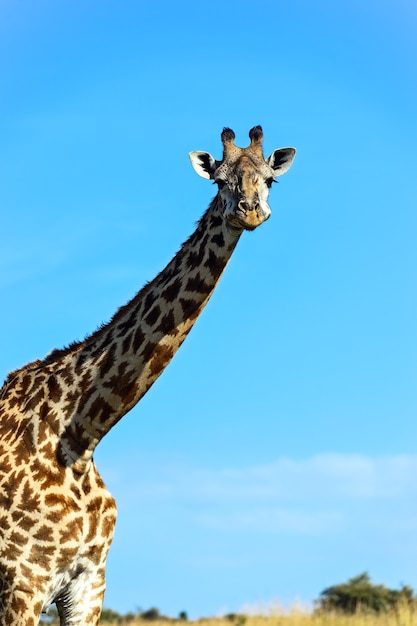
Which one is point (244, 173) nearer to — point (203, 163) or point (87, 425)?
point (203, 163)

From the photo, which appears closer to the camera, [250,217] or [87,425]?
[250,217]

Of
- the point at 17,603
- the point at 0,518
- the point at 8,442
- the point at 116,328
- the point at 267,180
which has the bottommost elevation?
the point at 17,603

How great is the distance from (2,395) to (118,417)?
1.62 meters

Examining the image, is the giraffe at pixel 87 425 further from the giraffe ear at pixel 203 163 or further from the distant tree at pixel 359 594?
the distant tree at pixel 359 594

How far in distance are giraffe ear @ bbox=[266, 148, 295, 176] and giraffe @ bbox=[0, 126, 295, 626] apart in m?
0.01

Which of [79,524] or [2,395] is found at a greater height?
[2,395]

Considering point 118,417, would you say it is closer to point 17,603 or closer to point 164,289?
point 164,289

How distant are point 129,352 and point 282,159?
247 cm

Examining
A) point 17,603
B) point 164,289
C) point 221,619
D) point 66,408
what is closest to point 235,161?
point 164,289

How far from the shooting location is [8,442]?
35.4 feet

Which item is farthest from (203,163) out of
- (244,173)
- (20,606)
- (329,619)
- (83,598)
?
(329,619)

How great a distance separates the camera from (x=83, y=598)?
1052 cm

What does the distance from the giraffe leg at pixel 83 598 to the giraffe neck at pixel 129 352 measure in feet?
3.71

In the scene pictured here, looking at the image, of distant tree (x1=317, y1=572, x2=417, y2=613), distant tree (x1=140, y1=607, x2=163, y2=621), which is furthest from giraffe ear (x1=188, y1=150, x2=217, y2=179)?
distant tree (x1=140, y1=607, x2=163, y2=621)
